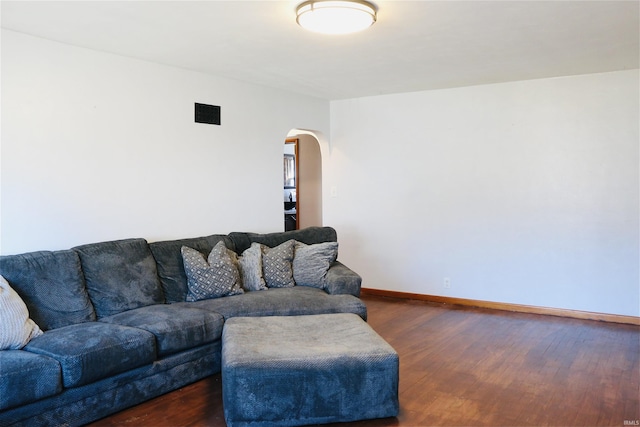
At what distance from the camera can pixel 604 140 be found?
4.53m

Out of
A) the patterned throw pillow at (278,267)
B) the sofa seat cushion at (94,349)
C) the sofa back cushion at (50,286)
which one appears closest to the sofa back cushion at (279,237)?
the patterned throw pillow at (278,267)

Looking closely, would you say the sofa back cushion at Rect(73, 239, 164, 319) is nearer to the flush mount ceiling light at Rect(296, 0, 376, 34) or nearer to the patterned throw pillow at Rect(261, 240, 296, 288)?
the patterned throw pillow at Rect(261, 240, 296, 288)

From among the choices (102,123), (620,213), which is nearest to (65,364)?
(102,123)

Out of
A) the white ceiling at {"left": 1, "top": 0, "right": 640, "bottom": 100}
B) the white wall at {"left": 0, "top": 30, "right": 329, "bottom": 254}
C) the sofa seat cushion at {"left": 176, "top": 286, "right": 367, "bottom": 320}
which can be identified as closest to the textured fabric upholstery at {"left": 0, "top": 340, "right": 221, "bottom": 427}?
the sofa seat cushion at {"left": 176, "top": 286, "right": 367, "bottom": 320}

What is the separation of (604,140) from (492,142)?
99 cm

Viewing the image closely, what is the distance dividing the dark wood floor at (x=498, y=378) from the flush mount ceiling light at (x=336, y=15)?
87.2 inches

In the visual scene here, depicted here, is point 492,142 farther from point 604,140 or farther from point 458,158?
point 604,140

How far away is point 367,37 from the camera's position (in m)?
3.44

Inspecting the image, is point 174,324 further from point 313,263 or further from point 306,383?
point 313,263

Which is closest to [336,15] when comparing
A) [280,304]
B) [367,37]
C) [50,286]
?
[367,37]

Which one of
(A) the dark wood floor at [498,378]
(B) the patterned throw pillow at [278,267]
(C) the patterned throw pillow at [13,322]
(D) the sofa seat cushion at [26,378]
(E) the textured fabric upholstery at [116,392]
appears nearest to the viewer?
(D) the sofa seat cushion at [26,378]

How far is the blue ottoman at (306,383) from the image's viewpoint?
2455mm

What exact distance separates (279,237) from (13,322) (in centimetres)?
231

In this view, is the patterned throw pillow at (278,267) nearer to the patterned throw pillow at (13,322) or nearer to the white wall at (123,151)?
the white wall at (123,151)
